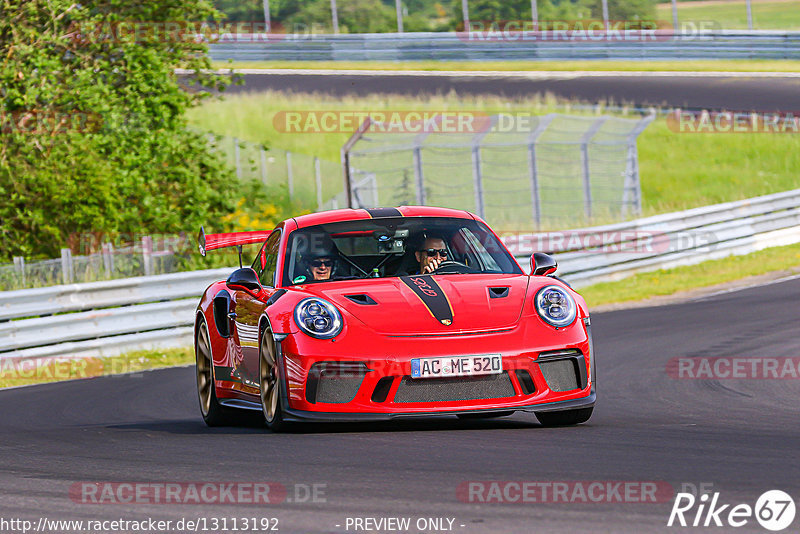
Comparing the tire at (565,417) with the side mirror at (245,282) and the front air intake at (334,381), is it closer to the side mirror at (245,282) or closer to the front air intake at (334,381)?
the front air intake at (334,381)

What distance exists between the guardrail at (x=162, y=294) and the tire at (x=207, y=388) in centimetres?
547

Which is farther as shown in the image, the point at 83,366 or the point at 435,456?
the point at 83,366

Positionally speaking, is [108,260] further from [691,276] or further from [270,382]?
[270,382]

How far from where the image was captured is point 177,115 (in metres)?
21.2

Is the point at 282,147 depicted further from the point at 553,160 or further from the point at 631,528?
the point at 631,528

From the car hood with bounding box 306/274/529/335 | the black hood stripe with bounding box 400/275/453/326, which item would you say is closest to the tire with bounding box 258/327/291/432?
the car hood with bounding box 306/274/529/335

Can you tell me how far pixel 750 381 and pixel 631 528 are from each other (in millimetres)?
5790

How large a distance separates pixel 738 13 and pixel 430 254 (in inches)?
2008

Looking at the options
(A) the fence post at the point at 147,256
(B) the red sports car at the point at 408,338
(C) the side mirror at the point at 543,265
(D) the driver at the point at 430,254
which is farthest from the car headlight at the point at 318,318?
(A) the fence post at the point at 147,256

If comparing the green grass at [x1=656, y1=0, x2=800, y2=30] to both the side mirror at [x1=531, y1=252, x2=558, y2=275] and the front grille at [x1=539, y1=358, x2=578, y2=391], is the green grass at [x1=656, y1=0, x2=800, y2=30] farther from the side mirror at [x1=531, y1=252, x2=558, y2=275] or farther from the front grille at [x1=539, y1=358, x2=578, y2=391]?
the front grille at [x1=539, y1=358, x2=578, y2=391]

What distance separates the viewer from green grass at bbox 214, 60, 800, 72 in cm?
3662

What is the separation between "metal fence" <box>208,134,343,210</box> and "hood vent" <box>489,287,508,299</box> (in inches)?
790

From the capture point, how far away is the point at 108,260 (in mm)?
17422

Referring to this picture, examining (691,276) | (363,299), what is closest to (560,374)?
(363,299)
